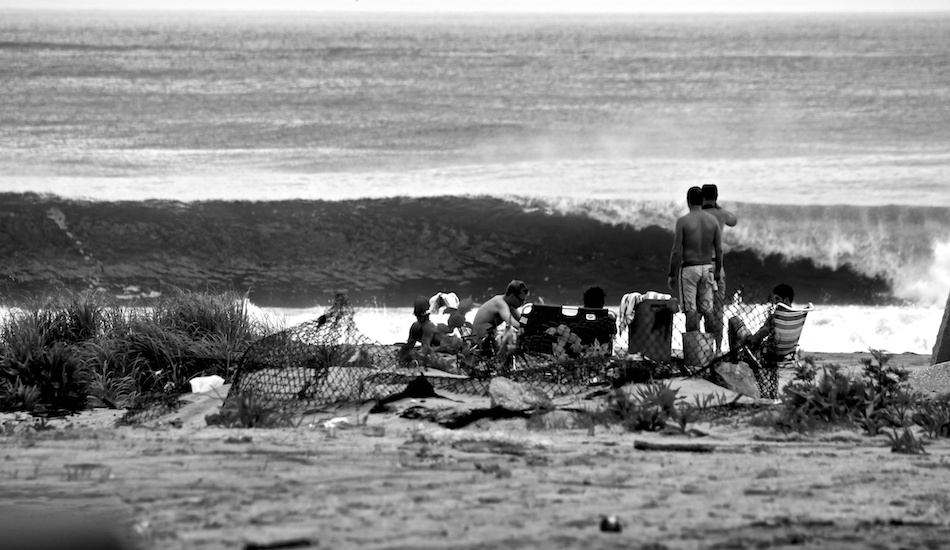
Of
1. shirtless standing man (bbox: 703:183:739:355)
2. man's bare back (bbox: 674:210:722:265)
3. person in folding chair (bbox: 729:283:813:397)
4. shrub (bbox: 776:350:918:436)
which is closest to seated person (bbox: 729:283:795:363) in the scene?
person in folding chair (bbox: 729:283:813:397)

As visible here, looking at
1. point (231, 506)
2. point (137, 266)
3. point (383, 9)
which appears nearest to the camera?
point (231, 506)

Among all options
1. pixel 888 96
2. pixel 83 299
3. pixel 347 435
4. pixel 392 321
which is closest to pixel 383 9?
pixel 888 96

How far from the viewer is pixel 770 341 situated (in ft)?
25.3

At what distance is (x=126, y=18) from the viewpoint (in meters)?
33.9

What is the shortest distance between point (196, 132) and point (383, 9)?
13.3 meters

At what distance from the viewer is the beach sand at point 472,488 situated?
3.97 meters

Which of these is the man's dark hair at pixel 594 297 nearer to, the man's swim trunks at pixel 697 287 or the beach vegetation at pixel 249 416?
the man's swim trunks at pixel 697 287

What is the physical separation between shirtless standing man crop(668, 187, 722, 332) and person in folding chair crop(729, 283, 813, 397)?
0.63 meters

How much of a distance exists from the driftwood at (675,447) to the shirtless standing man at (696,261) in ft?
9.69

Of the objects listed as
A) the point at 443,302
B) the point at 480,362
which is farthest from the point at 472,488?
the point at 443,302

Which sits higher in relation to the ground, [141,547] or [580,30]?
[580,30]

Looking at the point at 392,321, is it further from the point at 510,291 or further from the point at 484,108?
the point at 484,108

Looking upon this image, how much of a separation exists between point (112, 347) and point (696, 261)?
420 centimetres

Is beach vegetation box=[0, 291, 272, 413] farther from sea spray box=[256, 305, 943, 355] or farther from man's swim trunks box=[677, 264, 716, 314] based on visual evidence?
man's swim trunks box=[677, 264, 716, 314]
